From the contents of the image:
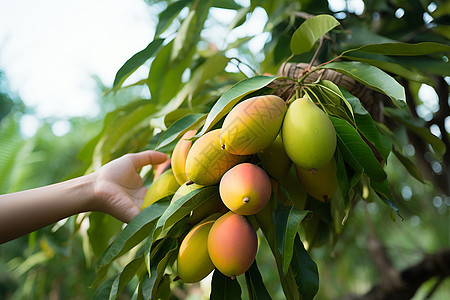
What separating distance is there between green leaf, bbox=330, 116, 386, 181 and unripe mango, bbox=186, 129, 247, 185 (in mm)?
125

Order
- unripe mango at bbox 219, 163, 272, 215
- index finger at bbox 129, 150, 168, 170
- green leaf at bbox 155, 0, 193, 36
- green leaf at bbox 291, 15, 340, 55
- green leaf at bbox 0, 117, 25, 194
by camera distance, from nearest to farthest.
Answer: unripe mango at bbox 219, 163, 272, 215 → green leaf at bbox 291, 15, 340, 55 → index finger at bbox 129, 150, 168, 170 → green leaf at bbox 155, 0, 193, 36 → green leaf at bbox 0, 117, 25, 194

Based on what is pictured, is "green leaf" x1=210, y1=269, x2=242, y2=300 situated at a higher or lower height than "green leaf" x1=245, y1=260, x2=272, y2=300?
higher

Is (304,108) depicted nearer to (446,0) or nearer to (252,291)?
(252,291)

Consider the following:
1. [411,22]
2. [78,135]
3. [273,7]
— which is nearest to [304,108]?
[273,7]

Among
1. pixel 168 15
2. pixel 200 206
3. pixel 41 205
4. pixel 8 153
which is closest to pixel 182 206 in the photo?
pixel 200 206

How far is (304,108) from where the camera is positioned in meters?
0.46

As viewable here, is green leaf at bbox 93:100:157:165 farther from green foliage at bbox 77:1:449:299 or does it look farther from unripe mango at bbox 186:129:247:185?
unripe mango at bbox 186:129:247:185

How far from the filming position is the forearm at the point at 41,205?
1.82 feet

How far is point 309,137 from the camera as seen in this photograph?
438 millimetres

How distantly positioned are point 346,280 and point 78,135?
83.1 inches

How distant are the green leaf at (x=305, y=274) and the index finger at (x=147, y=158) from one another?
279 millimetres

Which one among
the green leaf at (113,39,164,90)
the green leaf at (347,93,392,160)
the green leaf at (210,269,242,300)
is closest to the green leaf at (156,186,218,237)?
the green leaf at (210,269,242,300)

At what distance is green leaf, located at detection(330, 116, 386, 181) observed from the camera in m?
0.46

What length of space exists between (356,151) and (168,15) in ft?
1.61
